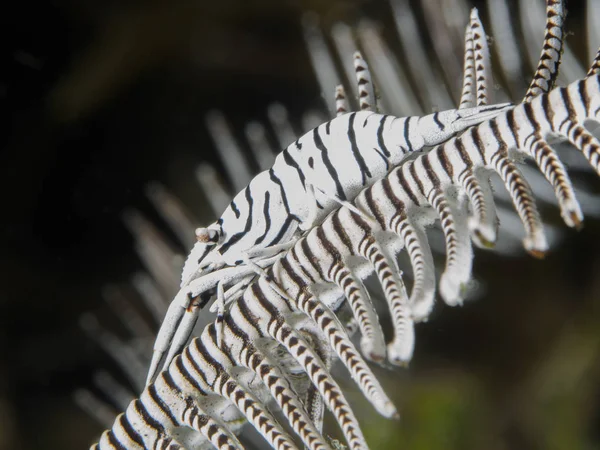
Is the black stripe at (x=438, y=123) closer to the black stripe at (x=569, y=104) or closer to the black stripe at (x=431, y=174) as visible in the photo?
the black stripe at (x=431, y=174)

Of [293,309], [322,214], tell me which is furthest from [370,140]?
[293,309]

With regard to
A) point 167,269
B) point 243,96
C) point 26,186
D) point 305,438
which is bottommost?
point 305,438

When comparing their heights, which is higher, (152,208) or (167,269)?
(152,208)

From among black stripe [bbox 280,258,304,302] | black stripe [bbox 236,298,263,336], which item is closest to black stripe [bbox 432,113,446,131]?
black stripe [bbox 280,258,304,302]

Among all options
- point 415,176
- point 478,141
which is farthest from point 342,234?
point 478,141

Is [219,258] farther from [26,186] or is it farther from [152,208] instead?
[26,186]

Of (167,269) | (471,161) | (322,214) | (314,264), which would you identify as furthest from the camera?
(167,269)

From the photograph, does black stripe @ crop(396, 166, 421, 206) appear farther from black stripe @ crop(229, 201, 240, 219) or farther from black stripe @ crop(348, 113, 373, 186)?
black stripe @ crop(229, 201, 240, 219)
